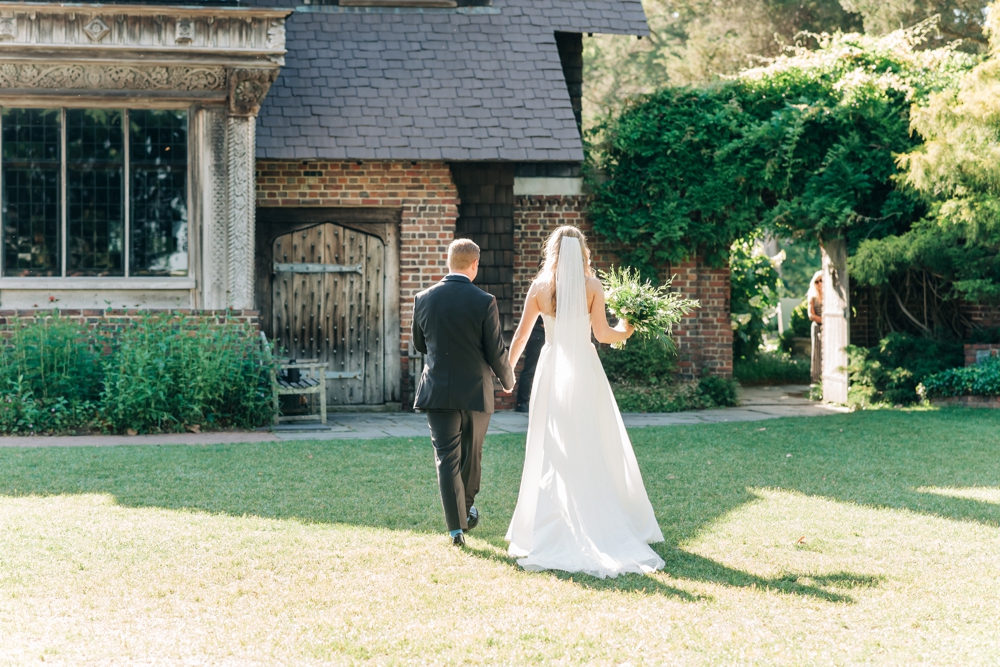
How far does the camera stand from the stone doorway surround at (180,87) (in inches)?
401

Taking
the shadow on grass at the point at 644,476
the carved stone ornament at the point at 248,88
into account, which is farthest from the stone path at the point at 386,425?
the carved stone ornament at the point at 248,88

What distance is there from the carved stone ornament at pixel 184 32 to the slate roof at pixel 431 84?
143cm

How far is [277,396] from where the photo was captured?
34.1 feet

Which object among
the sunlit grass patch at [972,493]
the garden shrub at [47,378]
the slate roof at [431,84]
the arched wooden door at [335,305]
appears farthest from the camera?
the arched wooden door at [335,305]

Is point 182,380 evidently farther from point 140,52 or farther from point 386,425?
point 140,52

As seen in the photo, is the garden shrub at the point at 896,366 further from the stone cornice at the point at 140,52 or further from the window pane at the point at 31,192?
the window pane at the point at 31,192

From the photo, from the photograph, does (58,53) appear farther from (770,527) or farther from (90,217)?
(770,527)

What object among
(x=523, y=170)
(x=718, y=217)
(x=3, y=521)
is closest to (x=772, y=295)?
(x=718, y=217)

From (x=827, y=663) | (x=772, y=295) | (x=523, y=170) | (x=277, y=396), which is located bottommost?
(x=827, y=663)

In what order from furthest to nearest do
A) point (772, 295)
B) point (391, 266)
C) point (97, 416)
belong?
point (772, 295), point (391, 266), point (97, 416)

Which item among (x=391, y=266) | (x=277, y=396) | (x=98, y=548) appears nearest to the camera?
(x=98, y=548)

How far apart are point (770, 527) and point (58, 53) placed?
820 cm

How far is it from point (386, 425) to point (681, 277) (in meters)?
4.64

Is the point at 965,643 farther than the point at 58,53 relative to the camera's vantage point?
No
